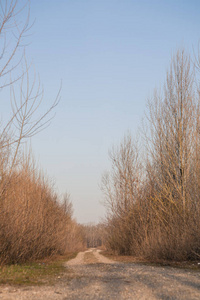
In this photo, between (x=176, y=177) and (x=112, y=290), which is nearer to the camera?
(x=112, y=290)

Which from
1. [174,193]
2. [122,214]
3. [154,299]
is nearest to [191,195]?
[174,193]

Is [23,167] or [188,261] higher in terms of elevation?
[23,167]

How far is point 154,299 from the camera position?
400 centimetres

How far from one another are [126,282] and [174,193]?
7003mm

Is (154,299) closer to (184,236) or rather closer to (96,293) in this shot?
(96,293)

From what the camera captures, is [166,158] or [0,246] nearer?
[0,246]

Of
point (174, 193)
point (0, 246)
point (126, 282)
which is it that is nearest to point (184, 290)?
point (126, 282)

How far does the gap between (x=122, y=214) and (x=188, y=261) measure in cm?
969

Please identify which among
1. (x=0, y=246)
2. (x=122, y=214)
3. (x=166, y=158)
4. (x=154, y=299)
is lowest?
(x=154, y=299)

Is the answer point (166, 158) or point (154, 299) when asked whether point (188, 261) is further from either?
point (154, 299)

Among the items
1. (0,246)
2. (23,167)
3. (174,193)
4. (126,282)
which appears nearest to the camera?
(126,282)

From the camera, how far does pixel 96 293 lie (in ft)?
14.2

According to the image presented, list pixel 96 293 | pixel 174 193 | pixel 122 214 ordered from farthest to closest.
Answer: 1. pixel 122 214
2. pixel 174 193
3. pixel 96 293

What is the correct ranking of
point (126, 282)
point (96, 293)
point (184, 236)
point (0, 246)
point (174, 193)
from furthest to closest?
point (174, 193), point (184, 236), point (0, 246), point (126, 282), point (96, 293)
